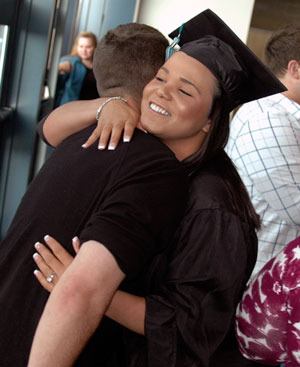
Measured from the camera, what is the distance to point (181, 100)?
4.41 feet

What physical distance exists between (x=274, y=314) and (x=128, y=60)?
2.41 feet

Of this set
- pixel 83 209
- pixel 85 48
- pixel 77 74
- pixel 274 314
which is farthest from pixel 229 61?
pixel 85 48

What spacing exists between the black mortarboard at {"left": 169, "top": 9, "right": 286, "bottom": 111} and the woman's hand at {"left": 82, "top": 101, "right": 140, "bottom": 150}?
0.21 metres

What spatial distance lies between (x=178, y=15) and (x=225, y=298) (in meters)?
7.97

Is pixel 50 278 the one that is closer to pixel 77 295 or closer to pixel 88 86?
pixel 77 295

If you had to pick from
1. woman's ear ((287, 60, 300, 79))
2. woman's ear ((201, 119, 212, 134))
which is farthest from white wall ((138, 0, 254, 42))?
woman's ear ((201, 119, 212, 134))

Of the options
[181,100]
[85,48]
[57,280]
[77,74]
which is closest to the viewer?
[57,280]

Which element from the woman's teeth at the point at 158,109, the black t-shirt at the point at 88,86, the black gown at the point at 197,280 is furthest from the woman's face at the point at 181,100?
the black t-shirt at the point at 88,86

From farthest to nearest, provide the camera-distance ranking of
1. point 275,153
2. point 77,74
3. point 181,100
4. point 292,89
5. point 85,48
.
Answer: point 85,48 < point 77,74 < point 292,89 < point 275,153 < point 181,100

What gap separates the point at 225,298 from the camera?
51.0 inches

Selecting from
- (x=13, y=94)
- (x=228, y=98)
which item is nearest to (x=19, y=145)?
(x=13, y=94)

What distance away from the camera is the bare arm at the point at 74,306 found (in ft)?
3.62

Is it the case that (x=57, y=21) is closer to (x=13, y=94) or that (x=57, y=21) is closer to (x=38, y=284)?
(x=13, y=94)

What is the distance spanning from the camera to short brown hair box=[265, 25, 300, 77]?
7.89 feet
